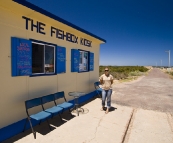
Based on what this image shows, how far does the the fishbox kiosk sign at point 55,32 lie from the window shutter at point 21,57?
565 mm

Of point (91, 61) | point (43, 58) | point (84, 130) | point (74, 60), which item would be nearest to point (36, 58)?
point (43, 58)

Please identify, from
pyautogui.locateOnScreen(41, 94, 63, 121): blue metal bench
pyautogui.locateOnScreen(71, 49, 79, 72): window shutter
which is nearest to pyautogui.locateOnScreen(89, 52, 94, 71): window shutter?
pyautogui.locateOnScreen(71, 49, 79, 72): window shutter

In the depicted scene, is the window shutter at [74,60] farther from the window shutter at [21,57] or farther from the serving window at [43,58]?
the window shutter at [21,57]

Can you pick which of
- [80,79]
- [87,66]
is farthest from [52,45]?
[87,66]

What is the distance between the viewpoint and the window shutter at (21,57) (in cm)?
358

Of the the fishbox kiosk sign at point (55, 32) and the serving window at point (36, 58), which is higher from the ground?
the the fishbox kiosk sign at point (55, 32)

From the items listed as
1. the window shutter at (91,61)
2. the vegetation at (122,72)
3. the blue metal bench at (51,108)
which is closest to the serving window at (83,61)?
the window shutter at (91,61)

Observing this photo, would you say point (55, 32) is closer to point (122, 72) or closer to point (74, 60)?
point (74, 60)

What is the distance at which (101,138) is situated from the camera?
3.49 meters

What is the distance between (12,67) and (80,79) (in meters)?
3.64

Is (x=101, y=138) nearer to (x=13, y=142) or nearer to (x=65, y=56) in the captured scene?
(x=13, y=142)

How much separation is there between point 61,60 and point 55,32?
1.09m

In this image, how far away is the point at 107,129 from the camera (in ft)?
13.0

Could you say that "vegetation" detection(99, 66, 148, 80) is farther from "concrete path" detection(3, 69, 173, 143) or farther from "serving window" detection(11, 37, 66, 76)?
"serving window" detection(11, 37, 66, 76)
